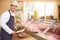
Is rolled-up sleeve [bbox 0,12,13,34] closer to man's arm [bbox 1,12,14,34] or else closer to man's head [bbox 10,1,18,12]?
man's arm [bbox 1,12,14,34]

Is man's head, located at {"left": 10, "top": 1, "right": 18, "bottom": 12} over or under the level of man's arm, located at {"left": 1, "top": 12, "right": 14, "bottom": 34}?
over

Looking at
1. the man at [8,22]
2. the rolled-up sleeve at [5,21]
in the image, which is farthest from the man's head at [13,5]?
the rolled-up sleeve at [5,21]

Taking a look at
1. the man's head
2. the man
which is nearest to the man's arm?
the man

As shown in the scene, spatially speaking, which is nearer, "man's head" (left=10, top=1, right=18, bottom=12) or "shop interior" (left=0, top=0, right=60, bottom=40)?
"man's head" (left=10, top=1, right=18, bottom=12)

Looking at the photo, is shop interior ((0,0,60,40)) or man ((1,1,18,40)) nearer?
man ((1,1,18,40))

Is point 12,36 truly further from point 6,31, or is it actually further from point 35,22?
point 35,22

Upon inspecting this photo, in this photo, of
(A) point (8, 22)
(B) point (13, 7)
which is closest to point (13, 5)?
(B) point (13, 7)

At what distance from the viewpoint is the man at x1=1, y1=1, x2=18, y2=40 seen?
1.92 m

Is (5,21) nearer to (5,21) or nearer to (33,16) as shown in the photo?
(5,21)

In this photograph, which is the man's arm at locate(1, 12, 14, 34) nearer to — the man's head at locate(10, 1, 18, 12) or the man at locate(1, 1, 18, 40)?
the man at locate(1, 1, 18, 40)

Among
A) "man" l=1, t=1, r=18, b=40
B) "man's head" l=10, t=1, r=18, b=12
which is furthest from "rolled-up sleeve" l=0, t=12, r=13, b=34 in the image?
"man's head" l=10, t=1, r=18, b=12

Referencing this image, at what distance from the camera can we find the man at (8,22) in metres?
1.92

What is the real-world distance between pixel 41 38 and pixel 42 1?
1.80ft

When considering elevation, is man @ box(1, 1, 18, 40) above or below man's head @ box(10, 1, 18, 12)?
below
